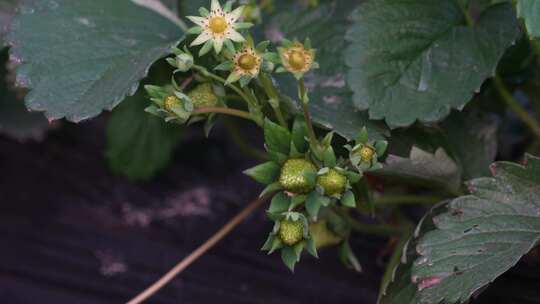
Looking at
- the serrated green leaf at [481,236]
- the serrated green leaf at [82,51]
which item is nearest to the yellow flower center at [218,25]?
the serrated green leaf at [82,51]

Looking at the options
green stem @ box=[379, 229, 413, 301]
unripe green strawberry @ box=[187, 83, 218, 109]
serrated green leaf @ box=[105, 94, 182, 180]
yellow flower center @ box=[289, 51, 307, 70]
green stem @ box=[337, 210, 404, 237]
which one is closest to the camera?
yellow flower center @ box=[289, 51, 307, 70]

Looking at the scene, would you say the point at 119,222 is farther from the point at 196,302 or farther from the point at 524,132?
the point at 524,132

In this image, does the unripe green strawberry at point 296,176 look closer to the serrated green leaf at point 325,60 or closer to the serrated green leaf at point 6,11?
the serrated green leaf at point 325,60

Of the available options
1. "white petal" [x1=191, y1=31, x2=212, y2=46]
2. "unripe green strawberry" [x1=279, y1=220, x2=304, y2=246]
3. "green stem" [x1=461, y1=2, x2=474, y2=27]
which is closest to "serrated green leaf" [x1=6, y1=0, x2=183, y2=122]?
"white petal" [x1=191, y1=31, x2=212, y2=46]

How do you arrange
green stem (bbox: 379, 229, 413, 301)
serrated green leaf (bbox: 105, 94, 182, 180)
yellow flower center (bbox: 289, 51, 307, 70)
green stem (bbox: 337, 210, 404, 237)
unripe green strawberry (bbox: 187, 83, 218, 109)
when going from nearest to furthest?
1. yellow flower center (bbox: 289, 51, 307, 70)
2. unripe green strawberry (bbox: 187, 83, 218, 109)
3. green stem (bbox: 379, 229, 413, 301)
4. green stem (bbox: 337, 210, 404, 237)
5. serrated green leaf (bbox: 105, 94, 182, 180)

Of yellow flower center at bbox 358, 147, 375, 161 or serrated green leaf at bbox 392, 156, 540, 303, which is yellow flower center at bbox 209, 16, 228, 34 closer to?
yellow flower center at bbox 358, 147, 375, 161

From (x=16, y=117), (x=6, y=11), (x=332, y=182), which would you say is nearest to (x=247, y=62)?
(x=332, y=182)

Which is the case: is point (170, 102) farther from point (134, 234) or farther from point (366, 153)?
point (134, 234)
